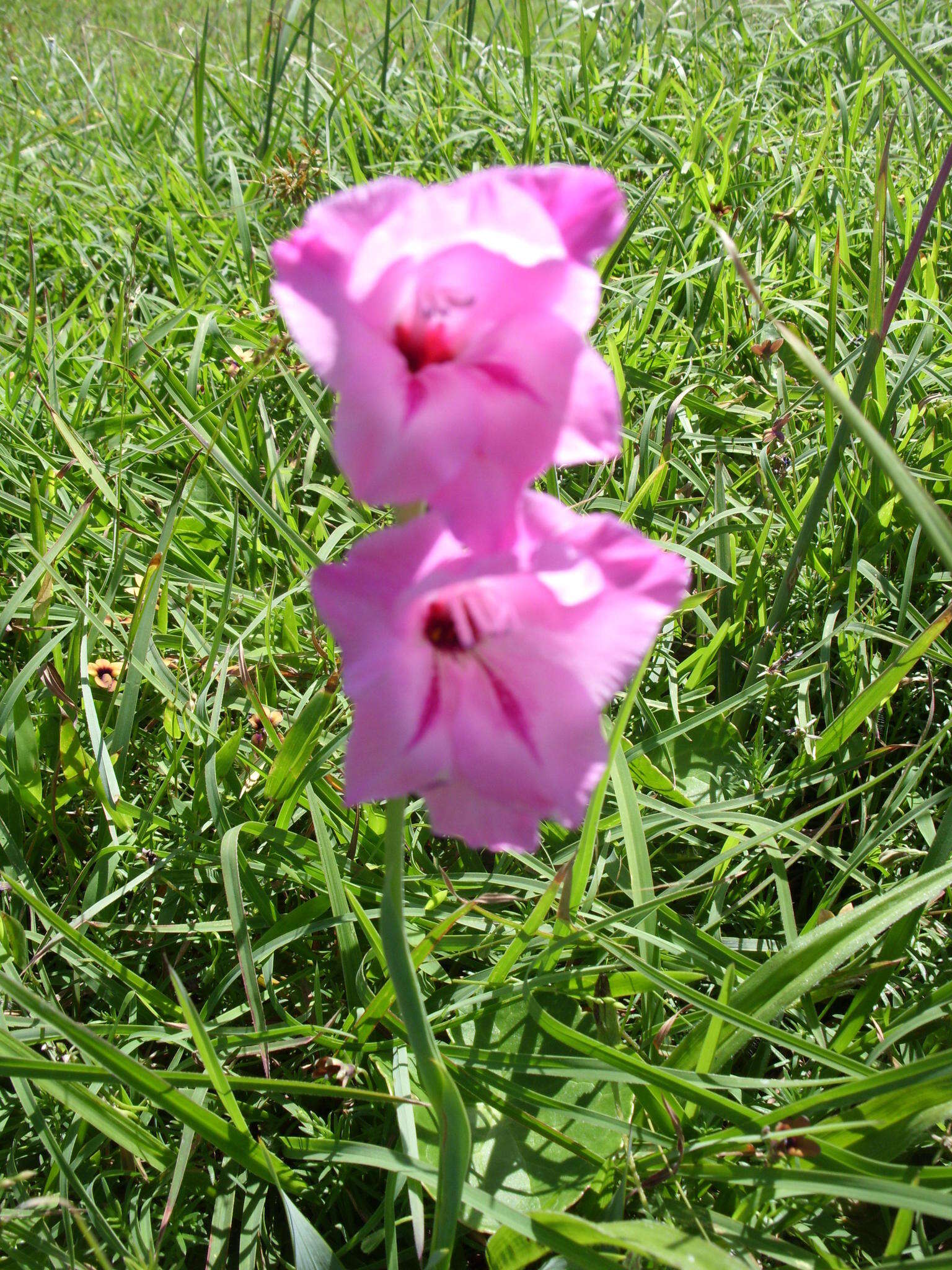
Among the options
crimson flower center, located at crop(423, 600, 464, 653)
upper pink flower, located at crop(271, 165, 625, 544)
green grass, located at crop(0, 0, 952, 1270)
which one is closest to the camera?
upper pink flower, located at crop(271, 165, 625, 544)

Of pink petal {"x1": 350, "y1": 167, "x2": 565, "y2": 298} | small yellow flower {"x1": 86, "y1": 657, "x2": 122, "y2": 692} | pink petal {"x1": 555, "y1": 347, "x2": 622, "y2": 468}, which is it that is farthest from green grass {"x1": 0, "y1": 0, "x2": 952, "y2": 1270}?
pink petal {"x1": 350, "y1": 167, "x2": 565, "y2": 298}

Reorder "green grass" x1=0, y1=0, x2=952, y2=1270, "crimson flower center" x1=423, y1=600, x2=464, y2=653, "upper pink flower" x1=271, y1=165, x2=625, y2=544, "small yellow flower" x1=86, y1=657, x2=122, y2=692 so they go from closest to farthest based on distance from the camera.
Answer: "upper pink flower" x1=271, y1=165, x2=625, y2=544, "crimson flower center" x1=423, y1=600, x2=464, y2=653, "green grass" x1=0, y1=0, x2=952, y2=1270, "small yellow flower" x1=86, y1=657, x2=122, y2=692

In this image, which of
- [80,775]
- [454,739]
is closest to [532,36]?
[80,775]

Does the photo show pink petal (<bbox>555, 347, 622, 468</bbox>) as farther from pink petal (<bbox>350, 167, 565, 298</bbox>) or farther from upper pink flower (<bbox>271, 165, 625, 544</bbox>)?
pink petal (<bbox>350, 167, 565, 298</bbox>)

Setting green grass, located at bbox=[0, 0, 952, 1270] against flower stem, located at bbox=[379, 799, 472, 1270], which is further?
green grass, located at bbox=[0, 0, 952, 1270]

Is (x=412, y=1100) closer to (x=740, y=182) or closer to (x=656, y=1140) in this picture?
(x=656, y=1140)

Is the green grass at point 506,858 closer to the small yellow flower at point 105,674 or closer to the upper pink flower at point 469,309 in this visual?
the small yellow flower at point 105,674

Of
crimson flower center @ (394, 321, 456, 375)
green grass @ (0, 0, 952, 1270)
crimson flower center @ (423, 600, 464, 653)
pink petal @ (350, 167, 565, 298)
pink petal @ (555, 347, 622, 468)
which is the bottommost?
green grass @ (0, 0, 952, 1270)
